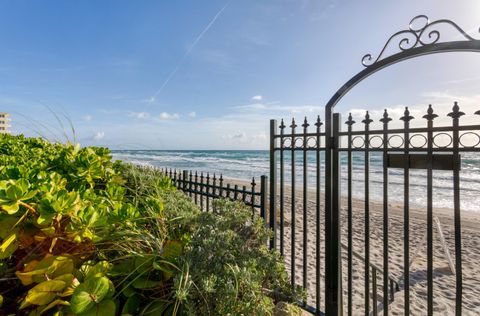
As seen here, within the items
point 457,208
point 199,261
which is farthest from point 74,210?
point 457,208

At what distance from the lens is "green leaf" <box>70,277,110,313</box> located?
1185 millimetres

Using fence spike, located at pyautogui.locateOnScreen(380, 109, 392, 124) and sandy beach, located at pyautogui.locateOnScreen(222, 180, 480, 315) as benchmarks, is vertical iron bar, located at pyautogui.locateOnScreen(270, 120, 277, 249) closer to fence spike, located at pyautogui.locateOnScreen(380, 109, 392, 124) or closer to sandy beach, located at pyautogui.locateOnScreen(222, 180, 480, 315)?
sandy beach, located at pyautogui.locateOnScreen(222, 180, 480, 315)

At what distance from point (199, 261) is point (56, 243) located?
778 millimetres

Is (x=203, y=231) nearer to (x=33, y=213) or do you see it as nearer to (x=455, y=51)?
(x=33, y=213)

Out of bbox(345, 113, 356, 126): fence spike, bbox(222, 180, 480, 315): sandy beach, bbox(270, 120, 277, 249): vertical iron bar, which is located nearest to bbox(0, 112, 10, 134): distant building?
bbox(222, 180, 480, 315): sandy beach

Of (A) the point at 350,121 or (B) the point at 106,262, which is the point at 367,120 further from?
(B) the point at 106,262

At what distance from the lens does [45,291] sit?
1.23m

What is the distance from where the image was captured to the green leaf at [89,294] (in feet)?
3.89

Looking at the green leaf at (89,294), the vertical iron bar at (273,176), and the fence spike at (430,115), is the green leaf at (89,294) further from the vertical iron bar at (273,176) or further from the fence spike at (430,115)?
the fence spike at (430,115)

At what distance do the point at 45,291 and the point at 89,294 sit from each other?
0.67 ft

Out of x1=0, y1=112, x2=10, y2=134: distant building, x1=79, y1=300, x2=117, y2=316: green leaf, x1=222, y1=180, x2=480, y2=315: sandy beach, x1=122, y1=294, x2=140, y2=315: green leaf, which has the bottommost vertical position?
x1=222, y1=180, x2=480, y2=315: sandy beach

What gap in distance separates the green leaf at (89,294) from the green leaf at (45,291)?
0.10m

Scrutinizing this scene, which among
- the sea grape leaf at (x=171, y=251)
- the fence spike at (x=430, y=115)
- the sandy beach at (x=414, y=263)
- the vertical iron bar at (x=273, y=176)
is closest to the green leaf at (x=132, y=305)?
the sea grape leaf at (x=171, y=251)

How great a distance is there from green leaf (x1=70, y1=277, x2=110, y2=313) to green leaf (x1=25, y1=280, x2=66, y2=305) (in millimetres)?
104
